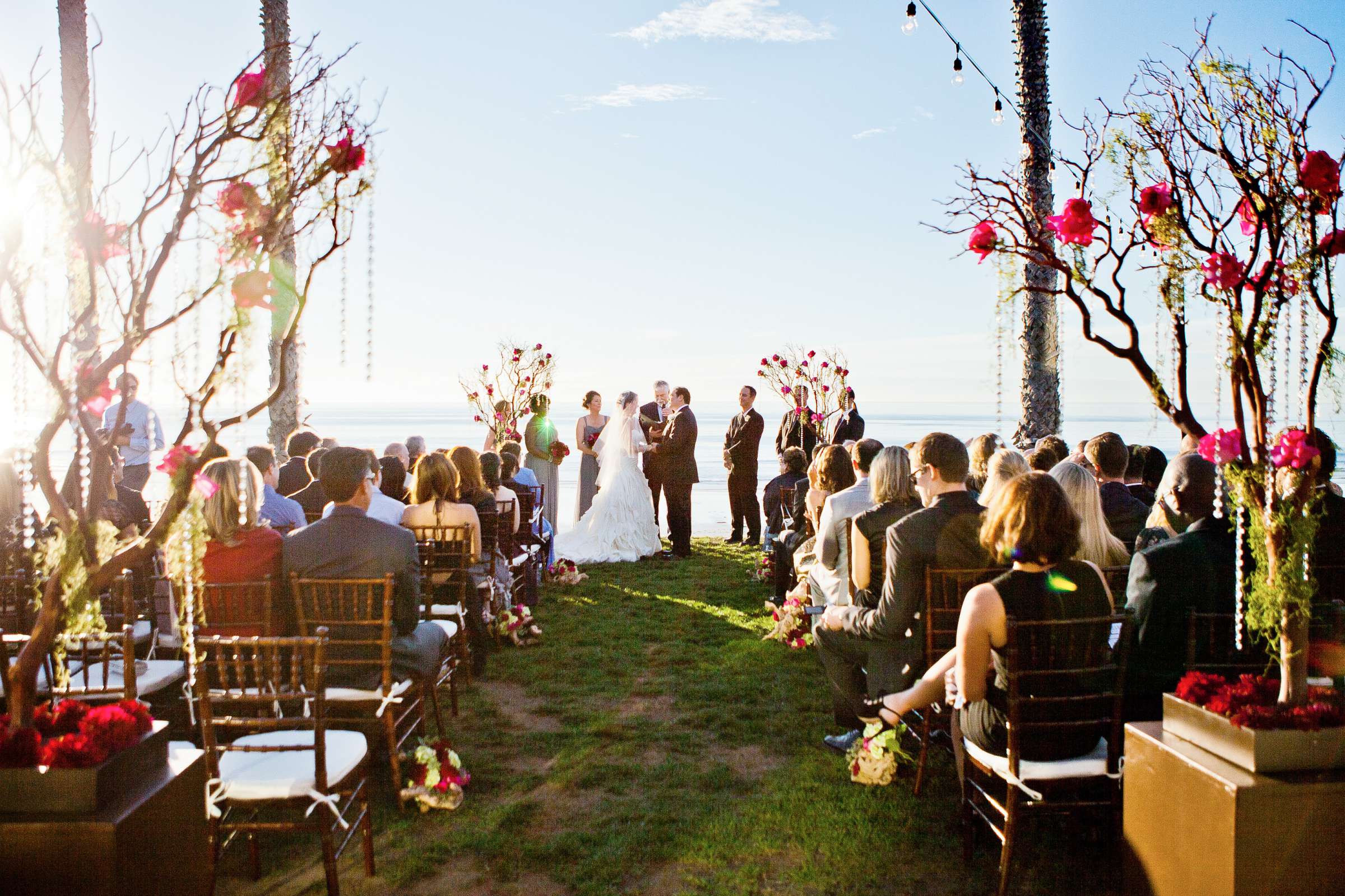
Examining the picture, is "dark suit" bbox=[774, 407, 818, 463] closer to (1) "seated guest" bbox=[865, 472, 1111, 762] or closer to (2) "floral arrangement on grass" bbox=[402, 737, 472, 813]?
(2) "floral arrangement on grass" bbox=[402, 737, 472, 813]

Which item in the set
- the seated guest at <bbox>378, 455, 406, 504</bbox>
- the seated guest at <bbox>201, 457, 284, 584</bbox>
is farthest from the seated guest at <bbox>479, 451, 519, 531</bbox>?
the seated guest at <bbox>201, 457, 284, 584</bbox>

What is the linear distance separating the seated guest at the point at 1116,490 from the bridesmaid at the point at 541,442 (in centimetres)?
673

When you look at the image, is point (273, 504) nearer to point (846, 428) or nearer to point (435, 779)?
point (435, 779)

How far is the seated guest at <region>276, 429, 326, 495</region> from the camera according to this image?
7.12 m

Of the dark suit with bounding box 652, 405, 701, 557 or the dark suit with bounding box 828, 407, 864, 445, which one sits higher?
the dark suit with bounding box 828, 407, 864, 445

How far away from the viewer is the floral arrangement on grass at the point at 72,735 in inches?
93.3

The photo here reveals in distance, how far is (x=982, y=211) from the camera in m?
3.03

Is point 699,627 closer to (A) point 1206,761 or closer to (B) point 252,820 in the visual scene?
(B) point 252,820

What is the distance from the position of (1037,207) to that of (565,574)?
5541mm

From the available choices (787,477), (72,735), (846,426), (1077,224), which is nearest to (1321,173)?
(1077,224)

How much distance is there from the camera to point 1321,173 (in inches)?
97.2

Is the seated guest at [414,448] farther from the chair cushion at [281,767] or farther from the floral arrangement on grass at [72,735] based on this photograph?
the floral arrangement on grass at [72,735]

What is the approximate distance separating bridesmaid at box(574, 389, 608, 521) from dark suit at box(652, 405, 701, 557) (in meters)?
0.87

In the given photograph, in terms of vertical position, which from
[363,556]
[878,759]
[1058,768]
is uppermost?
[363,556]
